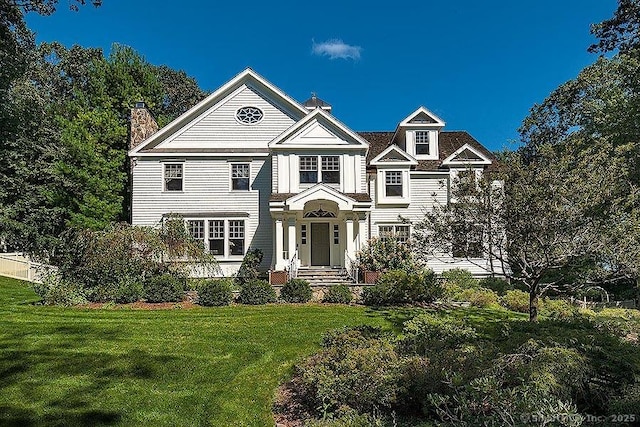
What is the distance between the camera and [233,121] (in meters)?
22.0

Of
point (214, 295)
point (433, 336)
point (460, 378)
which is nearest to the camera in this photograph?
point (460, 378)

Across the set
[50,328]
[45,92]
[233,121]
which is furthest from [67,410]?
[45,92]

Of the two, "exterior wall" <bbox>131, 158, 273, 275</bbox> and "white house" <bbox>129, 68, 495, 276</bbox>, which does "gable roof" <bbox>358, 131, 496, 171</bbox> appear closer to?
"white house" <bbox>129, 68, 495, 276</bbox>

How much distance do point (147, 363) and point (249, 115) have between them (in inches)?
617

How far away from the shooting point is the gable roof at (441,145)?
23.5 metres

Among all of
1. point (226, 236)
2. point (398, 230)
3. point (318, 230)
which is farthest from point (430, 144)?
point (226, 236)

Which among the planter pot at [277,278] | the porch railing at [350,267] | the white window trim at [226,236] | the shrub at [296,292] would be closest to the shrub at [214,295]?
the shrub at [296,292]

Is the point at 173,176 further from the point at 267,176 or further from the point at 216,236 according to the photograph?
the point at 267,176

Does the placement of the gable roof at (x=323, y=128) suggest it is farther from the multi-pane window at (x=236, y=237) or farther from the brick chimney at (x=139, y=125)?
the brick chimney at (x=139, y=125)

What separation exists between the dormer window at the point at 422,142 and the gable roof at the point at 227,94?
6464mm

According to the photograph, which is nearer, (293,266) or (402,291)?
(402,291)

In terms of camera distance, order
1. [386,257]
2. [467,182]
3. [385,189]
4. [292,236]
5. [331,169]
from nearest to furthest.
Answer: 1. [467,182]
2. [386,257]
3. [292,236]
4. [331,169]
5. [385,189]

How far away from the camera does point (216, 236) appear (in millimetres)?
21375

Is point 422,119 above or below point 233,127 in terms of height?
above
